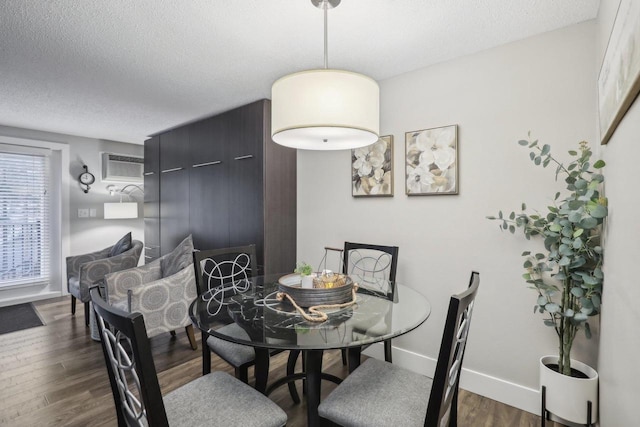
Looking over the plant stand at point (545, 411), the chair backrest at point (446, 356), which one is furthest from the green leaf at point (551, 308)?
the chair backrest at point (446, 356)

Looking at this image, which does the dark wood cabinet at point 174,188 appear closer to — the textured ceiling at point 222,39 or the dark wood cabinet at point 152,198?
the dark wood cabinet at point 152,198

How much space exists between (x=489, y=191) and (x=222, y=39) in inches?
79.5

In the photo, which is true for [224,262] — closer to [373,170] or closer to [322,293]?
[322,293]

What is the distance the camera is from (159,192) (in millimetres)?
4484

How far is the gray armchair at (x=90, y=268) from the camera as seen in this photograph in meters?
3.38

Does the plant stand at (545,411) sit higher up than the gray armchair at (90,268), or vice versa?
the gray armchair at (90,268)

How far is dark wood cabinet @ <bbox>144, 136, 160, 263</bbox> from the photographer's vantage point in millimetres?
4512

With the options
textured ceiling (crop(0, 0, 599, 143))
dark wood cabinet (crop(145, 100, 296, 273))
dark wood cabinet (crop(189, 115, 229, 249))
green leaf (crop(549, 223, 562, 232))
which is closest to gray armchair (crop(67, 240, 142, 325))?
dark wood cabinet (crop(145, 100, 296, 273))

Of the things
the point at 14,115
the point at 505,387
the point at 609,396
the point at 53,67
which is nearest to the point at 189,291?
the point at 53,67

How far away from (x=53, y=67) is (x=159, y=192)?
218 centimetres

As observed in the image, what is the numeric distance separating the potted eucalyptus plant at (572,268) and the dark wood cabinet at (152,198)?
4274 millimetres

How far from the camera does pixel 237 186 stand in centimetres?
336

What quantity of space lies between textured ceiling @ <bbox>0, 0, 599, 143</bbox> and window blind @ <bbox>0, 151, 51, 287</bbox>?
1.57m

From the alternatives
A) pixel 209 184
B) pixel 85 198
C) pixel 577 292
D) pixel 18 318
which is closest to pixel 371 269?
pixel 577 292
